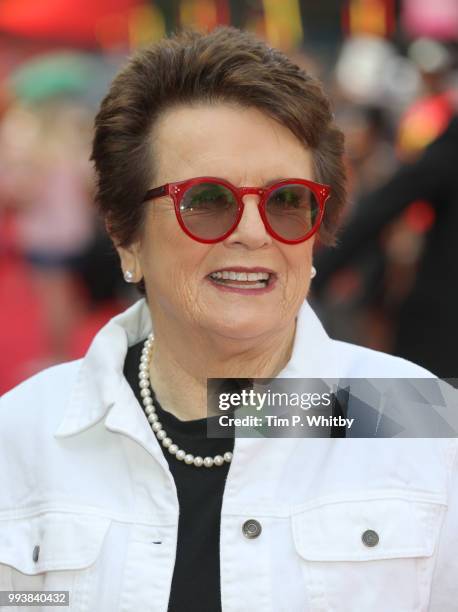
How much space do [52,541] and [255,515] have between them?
49cm

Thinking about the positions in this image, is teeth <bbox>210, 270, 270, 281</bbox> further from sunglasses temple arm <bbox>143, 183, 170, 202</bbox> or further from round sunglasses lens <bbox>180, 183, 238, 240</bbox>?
sunglasses temple arm <bbox>143, 183, 170, 202</bbox>

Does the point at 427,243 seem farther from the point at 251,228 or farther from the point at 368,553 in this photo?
the point at 368,553

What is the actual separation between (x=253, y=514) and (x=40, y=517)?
521 millimetres

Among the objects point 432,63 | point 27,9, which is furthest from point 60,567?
point 27,9

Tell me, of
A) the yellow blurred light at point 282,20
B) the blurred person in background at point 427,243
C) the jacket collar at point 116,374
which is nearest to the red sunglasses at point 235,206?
the jacket collar at point 116,374

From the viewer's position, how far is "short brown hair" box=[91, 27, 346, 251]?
245 cm

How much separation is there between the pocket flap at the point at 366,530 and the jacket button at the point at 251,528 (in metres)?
0.08

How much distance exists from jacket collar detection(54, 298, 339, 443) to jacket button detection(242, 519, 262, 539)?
33cm

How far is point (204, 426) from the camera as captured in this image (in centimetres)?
253

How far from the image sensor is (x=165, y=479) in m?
2.41

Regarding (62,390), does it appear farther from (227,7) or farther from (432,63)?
(227,7)

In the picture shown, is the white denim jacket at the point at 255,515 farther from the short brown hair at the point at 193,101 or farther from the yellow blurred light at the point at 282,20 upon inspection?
the yellow blurred light at the point at 282,20

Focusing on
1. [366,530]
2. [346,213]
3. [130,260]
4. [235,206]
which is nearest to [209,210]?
[235,206]

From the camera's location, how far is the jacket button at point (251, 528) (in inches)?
90.9
